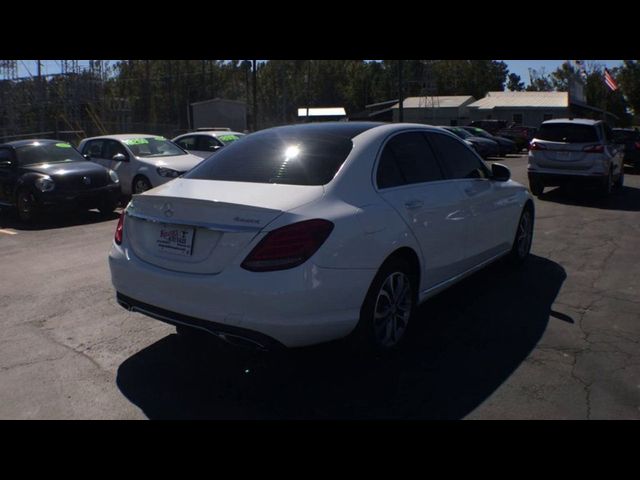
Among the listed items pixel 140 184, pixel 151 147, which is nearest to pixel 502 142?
pixel 151 147

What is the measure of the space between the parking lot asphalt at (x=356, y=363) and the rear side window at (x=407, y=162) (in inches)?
48.0

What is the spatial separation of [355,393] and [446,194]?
200cm

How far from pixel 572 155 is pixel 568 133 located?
535 millimetres

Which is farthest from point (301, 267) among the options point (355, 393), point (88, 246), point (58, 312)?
point (88, 246)

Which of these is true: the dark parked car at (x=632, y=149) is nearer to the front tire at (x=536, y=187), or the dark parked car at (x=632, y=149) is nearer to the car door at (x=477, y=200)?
the front tire at (x=536, y=187)

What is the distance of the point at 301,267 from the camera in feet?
11.6

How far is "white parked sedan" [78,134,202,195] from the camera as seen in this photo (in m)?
12.5

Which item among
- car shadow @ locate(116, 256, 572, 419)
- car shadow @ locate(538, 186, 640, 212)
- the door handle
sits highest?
the door handle

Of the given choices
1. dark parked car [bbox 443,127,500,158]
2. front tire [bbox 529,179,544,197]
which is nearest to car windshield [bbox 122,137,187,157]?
front tire [bbox 529,179,544,197]

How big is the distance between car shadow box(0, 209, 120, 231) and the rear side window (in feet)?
23.9

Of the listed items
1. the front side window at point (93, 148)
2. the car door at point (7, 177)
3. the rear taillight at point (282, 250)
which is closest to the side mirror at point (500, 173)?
the rear taillight at point (282, 250)

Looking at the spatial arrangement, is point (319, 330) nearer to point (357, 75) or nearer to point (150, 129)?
point (150, 129)

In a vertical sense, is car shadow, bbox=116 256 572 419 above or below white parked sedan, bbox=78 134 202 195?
below

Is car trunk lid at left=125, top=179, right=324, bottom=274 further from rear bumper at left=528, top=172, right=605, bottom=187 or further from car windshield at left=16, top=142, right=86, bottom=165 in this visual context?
rear bumper at left=528, top=172, right=605, bottom=187
